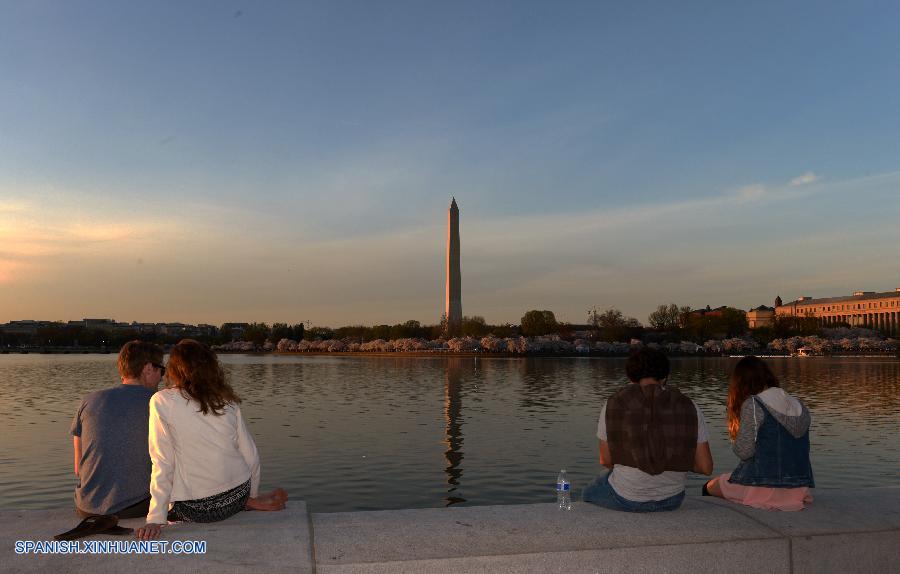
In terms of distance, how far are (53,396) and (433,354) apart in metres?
93.6

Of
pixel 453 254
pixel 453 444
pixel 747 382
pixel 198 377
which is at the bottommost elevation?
pixel 453 444

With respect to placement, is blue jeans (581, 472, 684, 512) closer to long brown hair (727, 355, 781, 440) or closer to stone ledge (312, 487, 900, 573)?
stone ledge (312, 487, 900, 573)

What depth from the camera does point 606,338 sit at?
512 ft

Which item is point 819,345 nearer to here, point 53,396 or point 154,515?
point 53,396

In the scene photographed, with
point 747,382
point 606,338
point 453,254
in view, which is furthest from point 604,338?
point 747,382

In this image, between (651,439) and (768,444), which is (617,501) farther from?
(768,444)

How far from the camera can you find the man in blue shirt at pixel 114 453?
20.7ft

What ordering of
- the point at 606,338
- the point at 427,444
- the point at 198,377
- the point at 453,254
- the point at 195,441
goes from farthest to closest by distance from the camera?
the point at 606,338, the point at 453,254, the point at 427,444, the point at 195,441, the point at 198,377

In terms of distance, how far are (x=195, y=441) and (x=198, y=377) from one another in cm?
52

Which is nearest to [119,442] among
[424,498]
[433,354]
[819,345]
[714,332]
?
[424,498]

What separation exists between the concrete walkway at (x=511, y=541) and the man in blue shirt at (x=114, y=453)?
290mm

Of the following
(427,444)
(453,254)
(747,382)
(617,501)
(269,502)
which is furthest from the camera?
(453,254)

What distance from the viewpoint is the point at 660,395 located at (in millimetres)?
6305

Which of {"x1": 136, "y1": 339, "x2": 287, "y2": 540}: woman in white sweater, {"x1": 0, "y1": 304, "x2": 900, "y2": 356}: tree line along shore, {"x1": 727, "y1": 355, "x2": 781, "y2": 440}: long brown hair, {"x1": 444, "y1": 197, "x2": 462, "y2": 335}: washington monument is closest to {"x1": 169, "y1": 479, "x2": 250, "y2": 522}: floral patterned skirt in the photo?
{"x1": 136, "y1": 339, "x2": 287, "y2": 540}: woman in white sweater
